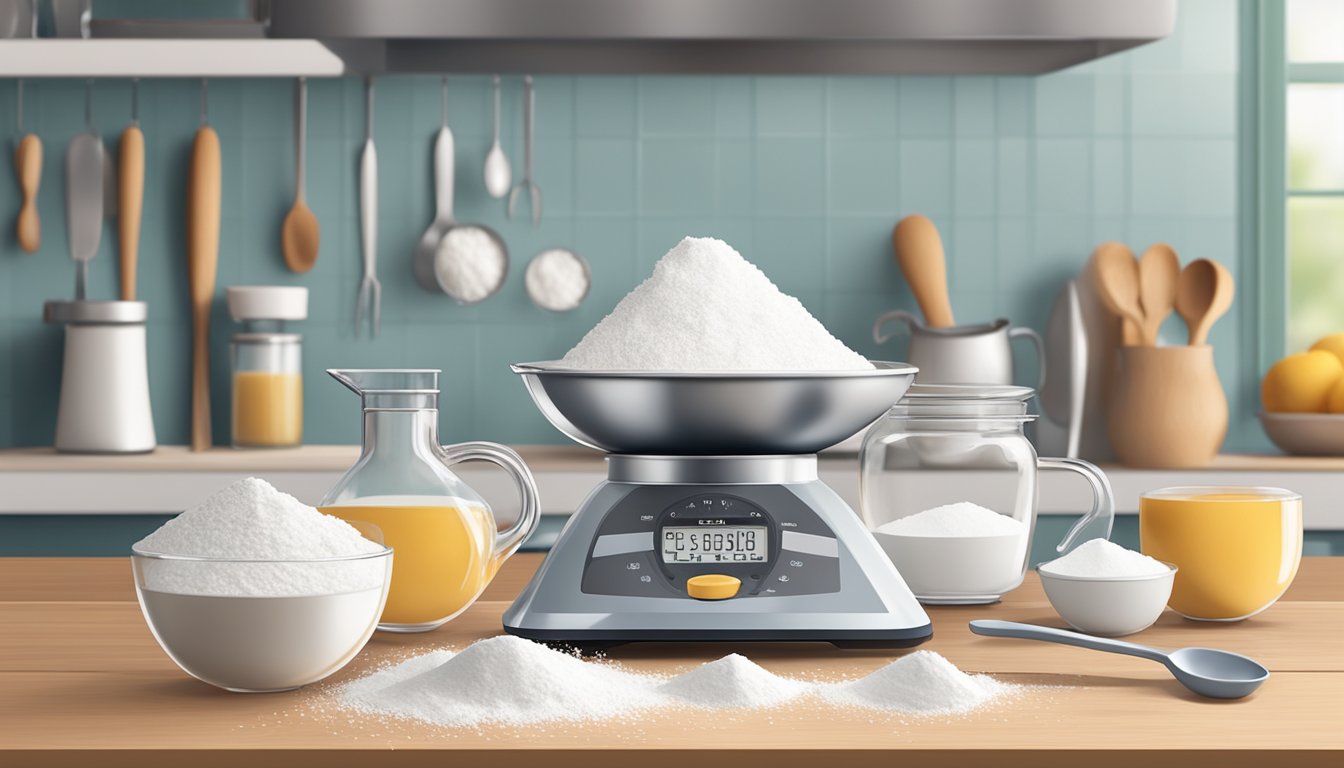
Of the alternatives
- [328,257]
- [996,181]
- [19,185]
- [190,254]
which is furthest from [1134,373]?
[19,185]

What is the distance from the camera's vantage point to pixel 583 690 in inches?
28.9

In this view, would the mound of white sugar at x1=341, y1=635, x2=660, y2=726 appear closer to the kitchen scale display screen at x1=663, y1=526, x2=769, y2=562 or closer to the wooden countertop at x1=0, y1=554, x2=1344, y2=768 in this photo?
the wooden countertop at x1=0, y1=554, x2=1344, y2=768

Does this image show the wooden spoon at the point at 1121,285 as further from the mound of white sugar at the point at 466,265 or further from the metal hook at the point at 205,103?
the metal hook at the point at 205,103

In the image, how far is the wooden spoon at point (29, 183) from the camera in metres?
2.67

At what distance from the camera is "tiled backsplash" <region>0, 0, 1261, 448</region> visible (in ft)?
8.91

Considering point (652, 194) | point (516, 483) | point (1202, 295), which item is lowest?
point (516, 483)

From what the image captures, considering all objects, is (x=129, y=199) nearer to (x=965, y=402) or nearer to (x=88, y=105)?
(x=88, y=105)

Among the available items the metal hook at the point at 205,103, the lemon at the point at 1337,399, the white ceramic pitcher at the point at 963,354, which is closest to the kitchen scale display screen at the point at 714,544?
the white ceramic pitcher at the point at 963,354

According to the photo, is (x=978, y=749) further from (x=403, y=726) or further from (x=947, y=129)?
(x=947, y=129)

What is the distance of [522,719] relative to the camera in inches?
27.6

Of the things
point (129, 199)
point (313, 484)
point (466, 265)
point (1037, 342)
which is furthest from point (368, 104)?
point (1037, 342)

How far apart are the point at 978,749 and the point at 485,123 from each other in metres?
2.23

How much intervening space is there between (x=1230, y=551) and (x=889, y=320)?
1.79 m

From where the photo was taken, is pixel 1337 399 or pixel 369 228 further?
pixel 369 228
